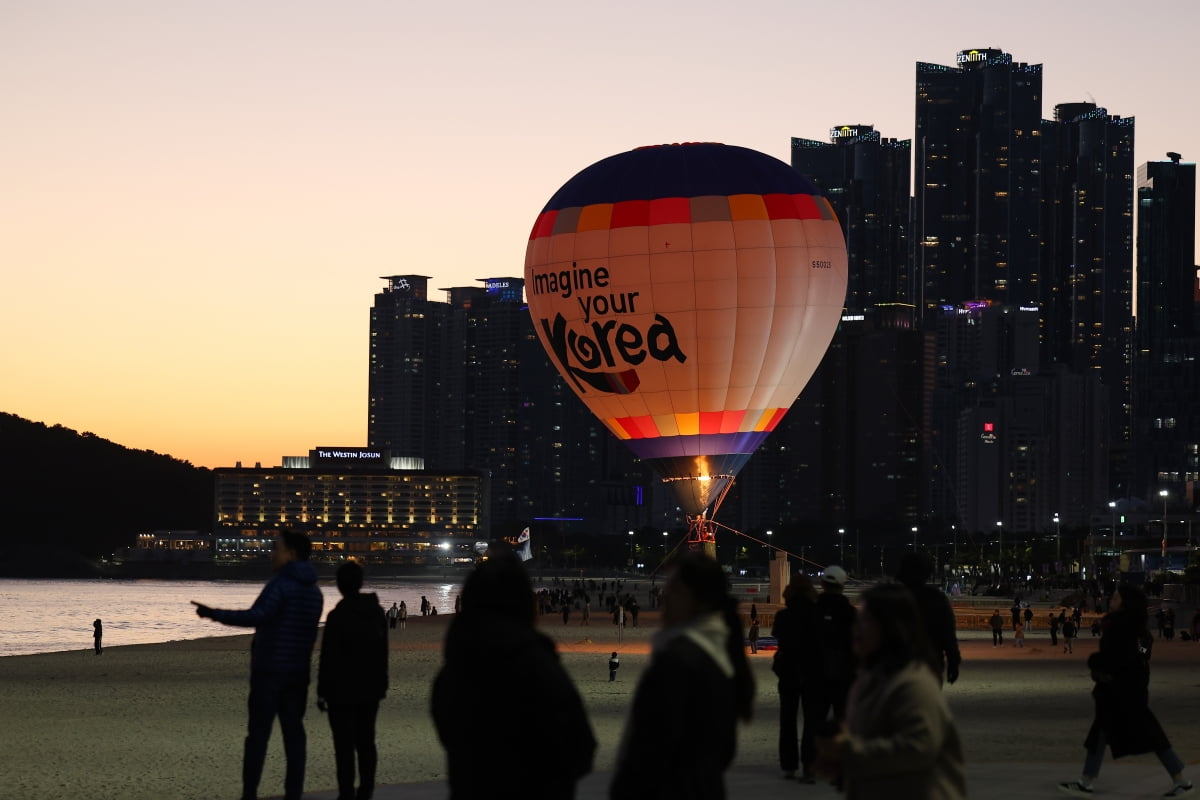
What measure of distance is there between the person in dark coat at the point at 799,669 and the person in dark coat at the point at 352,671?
3.71 meters

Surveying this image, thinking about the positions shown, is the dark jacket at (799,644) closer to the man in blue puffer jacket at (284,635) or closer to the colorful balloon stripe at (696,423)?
the man in blue puffer jacket at (284,635)

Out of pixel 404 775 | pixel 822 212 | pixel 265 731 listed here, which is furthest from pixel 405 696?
pixel 822 212

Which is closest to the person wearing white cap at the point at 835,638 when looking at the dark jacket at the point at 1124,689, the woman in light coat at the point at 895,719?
the dark jacket at the point at 1124,689

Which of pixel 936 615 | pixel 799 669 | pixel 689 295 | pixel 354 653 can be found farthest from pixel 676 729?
pixel 689 295

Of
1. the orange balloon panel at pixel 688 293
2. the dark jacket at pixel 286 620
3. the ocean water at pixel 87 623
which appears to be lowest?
the ocean water at pixel 87 623

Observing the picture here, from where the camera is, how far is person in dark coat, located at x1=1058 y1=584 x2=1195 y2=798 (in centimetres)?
1462

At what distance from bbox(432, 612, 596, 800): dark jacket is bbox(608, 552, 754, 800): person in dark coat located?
22 centimetres

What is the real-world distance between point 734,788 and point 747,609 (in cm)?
6041

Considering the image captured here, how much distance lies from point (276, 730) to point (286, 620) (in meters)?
12.8

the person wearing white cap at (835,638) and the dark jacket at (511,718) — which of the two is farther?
the person wearing white cap at (835,638)

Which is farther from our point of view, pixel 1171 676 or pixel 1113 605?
pixel 1171 676

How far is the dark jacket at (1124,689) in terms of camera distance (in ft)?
48.0

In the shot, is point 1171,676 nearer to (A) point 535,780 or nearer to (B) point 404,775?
(B) point 404,775

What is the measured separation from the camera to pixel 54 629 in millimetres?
94750
